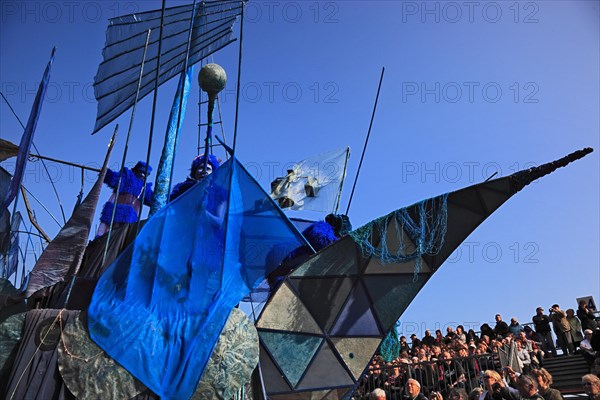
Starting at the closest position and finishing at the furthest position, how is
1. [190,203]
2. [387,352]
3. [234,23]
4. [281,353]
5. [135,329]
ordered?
[135,329] → [190,203] → [281,353] → [387,352] → [234,23]

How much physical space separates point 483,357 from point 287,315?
15.0ft

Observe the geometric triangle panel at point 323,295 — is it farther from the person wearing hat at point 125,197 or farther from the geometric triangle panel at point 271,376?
the person wearing hat at point 125,197

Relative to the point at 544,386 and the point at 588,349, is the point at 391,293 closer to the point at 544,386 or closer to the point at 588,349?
the point at 544,386

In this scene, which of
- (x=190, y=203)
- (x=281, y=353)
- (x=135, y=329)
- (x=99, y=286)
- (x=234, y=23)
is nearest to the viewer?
(x=135, y=329)

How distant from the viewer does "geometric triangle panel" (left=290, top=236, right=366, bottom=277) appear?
309 inches

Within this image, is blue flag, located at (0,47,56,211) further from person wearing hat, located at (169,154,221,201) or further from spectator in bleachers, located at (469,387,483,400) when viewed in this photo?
spectator in bleachers, located at (469,387,483,400)

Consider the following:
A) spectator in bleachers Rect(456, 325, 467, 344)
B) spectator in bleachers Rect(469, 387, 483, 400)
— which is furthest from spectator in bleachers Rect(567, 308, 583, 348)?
spectator in bleachers Rect(469, 387, 483, 400)

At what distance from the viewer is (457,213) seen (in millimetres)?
7691

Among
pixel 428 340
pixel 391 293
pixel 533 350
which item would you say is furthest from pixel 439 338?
pixel 391 293

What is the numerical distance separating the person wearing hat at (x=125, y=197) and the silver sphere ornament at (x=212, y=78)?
5.15ft

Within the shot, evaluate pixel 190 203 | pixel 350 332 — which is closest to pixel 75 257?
pixel 190 203

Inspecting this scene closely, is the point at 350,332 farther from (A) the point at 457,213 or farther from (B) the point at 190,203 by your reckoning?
(B) the point at 190,203

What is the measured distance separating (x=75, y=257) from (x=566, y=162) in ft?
21.8

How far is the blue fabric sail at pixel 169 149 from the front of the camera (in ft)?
26.1
